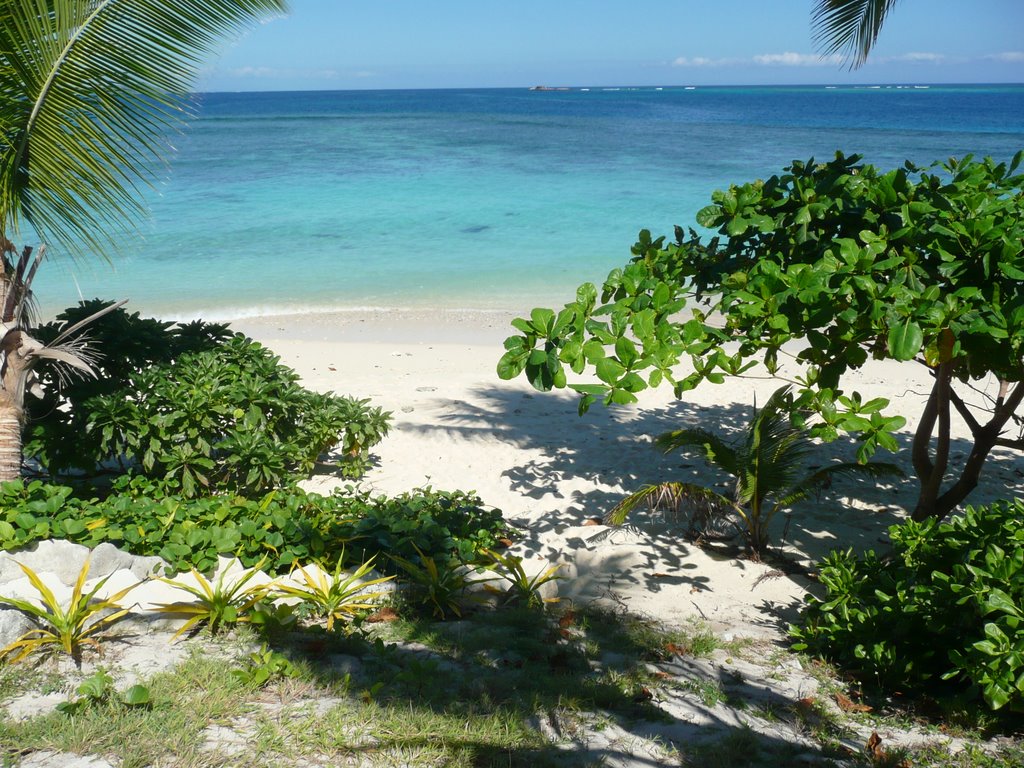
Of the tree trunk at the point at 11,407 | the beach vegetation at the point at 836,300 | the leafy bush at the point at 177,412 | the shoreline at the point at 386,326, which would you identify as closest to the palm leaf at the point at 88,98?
the tree trunk at the point at 11,407

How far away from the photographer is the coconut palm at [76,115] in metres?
4.08

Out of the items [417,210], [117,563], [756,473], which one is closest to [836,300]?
[756,473]

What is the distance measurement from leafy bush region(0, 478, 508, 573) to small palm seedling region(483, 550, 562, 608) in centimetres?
16

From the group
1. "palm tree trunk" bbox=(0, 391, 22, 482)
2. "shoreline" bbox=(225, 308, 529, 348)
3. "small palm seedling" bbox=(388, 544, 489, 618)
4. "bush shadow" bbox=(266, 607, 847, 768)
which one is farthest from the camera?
"shoreline" bbox=(225, 308, 529, 348)

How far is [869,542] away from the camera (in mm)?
5543

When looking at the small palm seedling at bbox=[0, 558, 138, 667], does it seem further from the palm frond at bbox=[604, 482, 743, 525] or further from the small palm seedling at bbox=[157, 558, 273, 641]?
the palm frond at bbox=[604, 482, 743, 525]

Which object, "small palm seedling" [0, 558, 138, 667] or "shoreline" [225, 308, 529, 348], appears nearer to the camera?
"small palm seedling" [0, 558, 138, 667]

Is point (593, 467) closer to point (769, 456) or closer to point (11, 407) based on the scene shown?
point (769, 456)

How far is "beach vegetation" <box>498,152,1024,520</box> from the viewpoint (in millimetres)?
3125

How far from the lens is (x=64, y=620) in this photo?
3.41 m

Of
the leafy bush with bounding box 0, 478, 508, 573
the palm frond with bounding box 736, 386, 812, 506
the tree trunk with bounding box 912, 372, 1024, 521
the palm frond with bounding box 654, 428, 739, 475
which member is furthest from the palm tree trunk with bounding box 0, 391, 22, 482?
the tree trunk with bounding box 912, 372, 1024, 521

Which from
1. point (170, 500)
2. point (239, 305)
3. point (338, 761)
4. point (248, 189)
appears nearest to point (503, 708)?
point (338, 761)

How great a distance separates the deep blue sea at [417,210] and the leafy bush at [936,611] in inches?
147

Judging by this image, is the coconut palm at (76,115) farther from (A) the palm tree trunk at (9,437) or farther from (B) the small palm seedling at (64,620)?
(B) the small palm seedling at (64,620)
